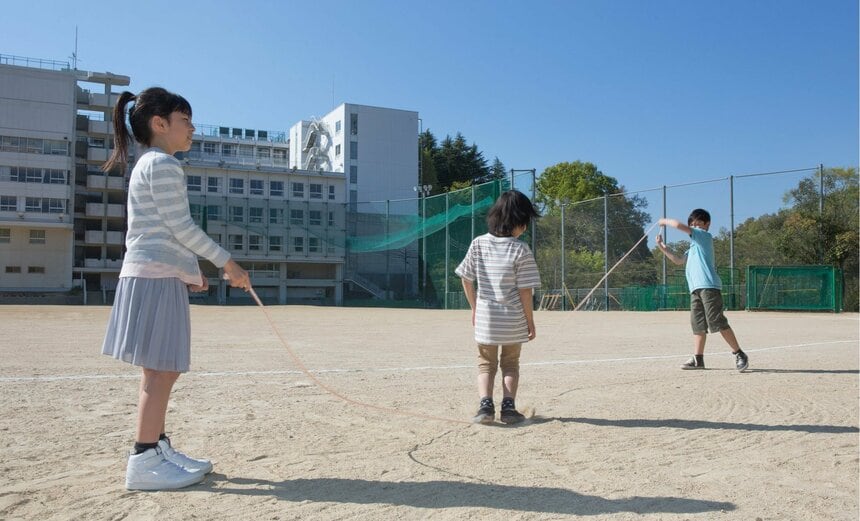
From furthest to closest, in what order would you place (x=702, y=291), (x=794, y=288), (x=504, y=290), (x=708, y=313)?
(x=794, y=288)
(x=702, y=291)
(x=708, y=313)
(x=504, y=290)

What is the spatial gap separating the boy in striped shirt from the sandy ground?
32cm

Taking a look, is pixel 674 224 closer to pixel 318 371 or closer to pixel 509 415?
pixel 509 415

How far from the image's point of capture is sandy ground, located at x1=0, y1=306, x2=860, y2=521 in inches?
110

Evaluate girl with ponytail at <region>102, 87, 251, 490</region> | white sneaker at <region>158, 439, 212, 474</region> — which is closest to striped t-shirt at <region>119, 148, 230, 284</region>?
girl with ponytail at <region>102, 87, 251, 490</region>

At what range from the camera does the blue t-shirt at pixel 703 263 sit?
7.04 m

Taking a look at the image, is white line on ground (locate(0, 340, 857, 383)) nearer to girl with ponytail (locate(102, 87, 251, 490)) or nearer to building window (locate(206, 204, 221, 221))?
girl with ponytail (locate(102, 87, 251, 490))

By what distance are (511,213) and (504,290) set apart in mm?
533

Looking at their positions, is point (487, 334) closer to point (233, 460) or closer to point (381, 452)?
point (381, 452)

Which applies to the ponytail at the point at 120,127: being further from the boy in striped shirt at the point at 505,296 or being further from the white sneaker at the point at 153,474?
the boy in striped shirt at the point at 505,296

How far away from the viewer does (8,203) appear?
4628 centimetres

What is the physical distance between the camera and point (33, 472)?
124 inches

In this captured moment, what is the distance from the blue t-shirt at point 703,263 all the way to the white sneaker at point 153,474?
5663 mm

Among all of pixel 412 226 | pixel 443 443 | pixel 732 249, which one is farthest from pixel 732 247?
pixel 443 443

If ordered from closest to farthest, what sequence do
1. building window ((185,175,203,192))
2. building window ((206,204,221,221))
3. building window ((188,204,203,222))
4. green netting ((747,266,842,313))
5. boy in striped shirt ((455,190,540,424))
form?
boy in striped shirt ((455,190,540,424)) → green netting ((747,266,842,313)) → building window ((188,204,203,222)) → building window ((206,204,221,221)) → building window ((185,175,203,192))
